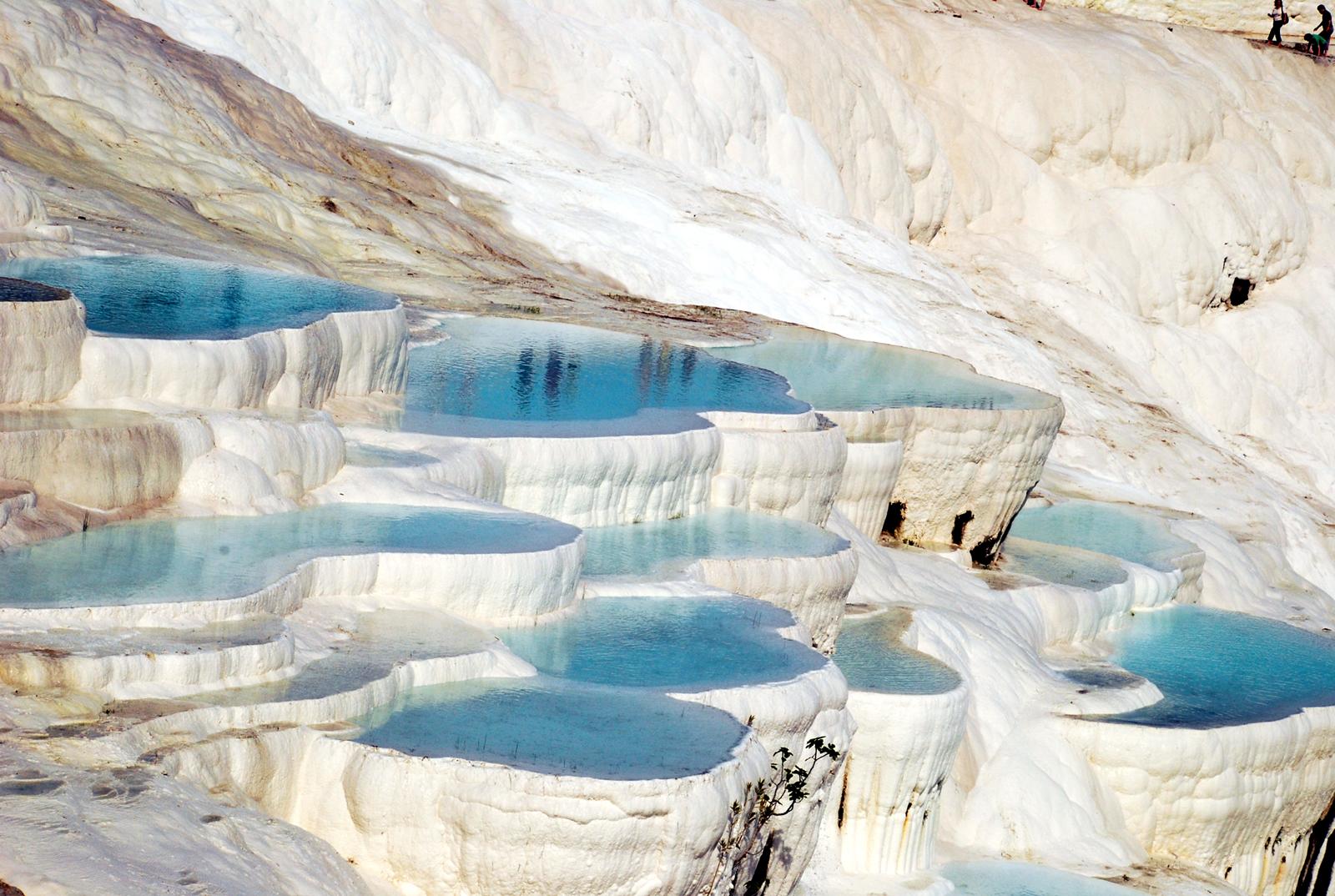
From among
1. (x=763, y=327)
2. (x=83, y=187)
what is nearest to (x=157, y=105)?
(x=83, y=187)

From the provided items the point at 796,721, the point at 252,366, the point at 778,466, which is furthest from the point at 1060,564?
the point at 252,366

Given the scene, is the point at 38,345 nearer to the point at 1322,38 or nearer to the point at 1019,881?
the point at 1019,881

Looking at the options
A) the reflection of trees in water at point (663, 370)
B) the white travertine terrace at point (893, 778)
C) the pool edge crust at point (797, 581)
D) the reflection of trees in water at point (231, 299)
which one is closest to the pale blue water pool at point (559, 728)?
the pool edge crust at point (797, 581)

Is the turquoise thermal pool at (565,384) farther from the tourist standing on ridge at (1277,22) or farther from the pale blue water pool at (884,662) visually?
the tourist standing on ridge at (1277,22)

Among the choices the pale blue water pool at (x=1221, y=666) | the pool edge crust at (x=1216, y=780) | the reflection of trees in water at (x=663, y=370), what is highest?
the reflection of trees in water at (x=663, y=370)

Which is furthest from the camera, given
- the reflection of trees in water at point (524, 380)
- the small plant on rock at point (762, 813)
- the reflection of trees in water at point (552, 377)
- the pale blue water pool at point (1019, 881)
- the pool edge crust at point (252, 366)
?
the reflection of trees in water at point (552, 377)

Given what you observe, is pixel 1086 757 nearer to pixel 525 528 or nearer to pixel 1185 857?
pixel 1185 857
